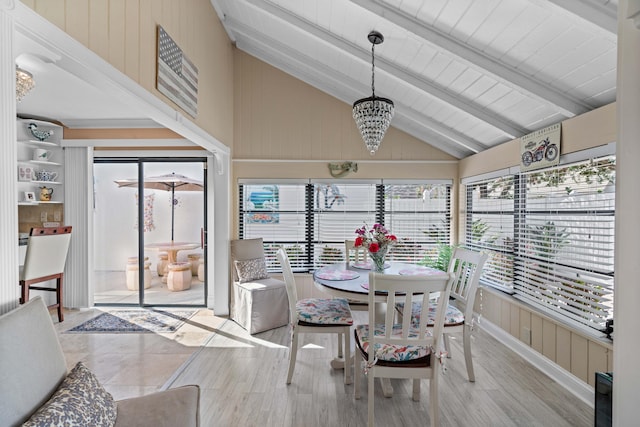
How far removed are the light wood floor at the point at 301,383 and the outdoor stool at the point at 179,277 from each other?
1.16 meters

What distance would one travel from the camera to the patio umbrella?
14.9 ft

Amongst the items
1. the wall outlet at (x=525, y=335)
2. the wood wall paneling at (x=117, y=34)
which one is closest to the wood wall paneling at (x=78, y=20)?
the wood wall paneling at (x=117, y=34)

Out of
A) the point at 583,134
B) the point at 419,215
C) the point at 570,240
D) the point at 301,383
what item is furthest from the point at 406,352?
the point at 419,215

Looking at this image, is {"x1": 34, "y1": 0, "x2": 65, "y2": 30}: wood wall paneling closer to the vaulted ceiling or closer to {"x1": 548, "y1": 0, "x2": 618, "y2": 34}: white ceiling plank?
the vaulted ceiling

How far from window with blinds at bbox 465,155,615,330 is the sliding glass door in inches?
147

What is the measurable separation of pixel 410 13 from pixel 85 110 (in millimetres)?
3946

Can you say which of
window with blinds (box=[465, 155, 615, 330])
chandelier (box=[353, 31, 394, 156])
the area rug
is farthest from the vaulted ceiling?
the area rug

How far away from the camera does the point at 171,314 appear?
14.0ft

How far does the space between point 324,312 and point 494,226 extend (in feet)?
7.51

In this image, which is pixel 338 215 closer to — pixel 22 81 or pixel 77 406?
pixel 22 81

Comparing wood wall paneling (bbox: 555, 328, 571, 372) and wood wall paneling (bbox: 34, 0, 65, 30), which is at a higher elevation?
wood wall paneling (bbox: 34, 0, 65, 30)

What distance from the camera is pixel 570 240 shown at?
258 centimetres

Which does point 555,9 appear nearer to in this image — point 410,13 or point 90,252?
point 410,13

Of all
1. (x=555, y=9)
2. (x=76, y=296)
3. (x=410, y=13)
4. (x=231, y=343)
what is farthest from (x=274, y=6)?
(x=76, y=296)
